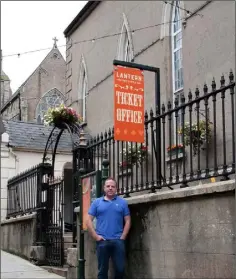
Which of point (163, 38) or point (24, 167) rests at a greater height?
point (163, 38)

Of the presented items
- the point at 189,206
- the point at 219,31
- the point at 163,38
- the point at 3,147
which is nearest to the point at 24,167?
the point at 3,147

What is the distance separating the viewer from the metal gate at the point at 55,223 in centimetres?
1044

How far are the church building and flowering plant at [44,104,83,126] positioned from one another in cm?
40

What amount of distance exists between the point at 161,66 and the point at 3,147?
6.33m

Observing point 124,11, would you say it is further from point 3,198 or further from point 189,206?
point 189,206

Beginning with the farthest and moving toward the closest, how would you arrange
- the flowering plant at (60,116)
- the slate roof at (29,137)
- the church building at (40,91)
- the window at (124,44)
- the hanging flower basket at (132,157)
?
1. the slate roof at (29,137)
2. the window at (124,44)
3. the flowering plant at (60,116)
4. the church building at (40,91)
5. the hanging flower basket at (132,157)

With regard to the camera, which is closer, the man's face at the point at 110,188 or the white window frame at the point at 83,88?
the man's face at the point at 110,188

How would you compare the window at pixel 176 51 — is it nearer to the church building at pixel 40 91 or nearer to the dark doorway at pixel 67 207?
the church building at pixel 40 91

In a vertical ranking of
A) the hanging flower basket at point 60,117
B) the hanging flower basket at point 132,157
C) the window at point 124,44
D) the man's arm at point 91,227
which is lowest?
the man's arm at point 91,227

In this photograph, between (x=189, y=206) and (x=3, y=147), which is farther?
(x=3, y=147)

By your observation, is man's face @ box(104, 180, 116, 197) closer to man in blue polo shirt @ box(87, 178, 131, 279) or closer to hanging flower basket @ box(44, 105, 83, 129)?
man in blue polo shirt @ box(87, 178, 131, 279)

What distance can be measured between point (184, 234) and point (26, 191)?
7768 mm

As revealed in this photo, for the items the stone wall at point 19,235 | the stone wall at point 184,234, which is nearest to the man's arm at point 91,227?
the stone wall at point 184,234

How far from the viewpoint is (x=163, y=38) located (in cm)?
1248
